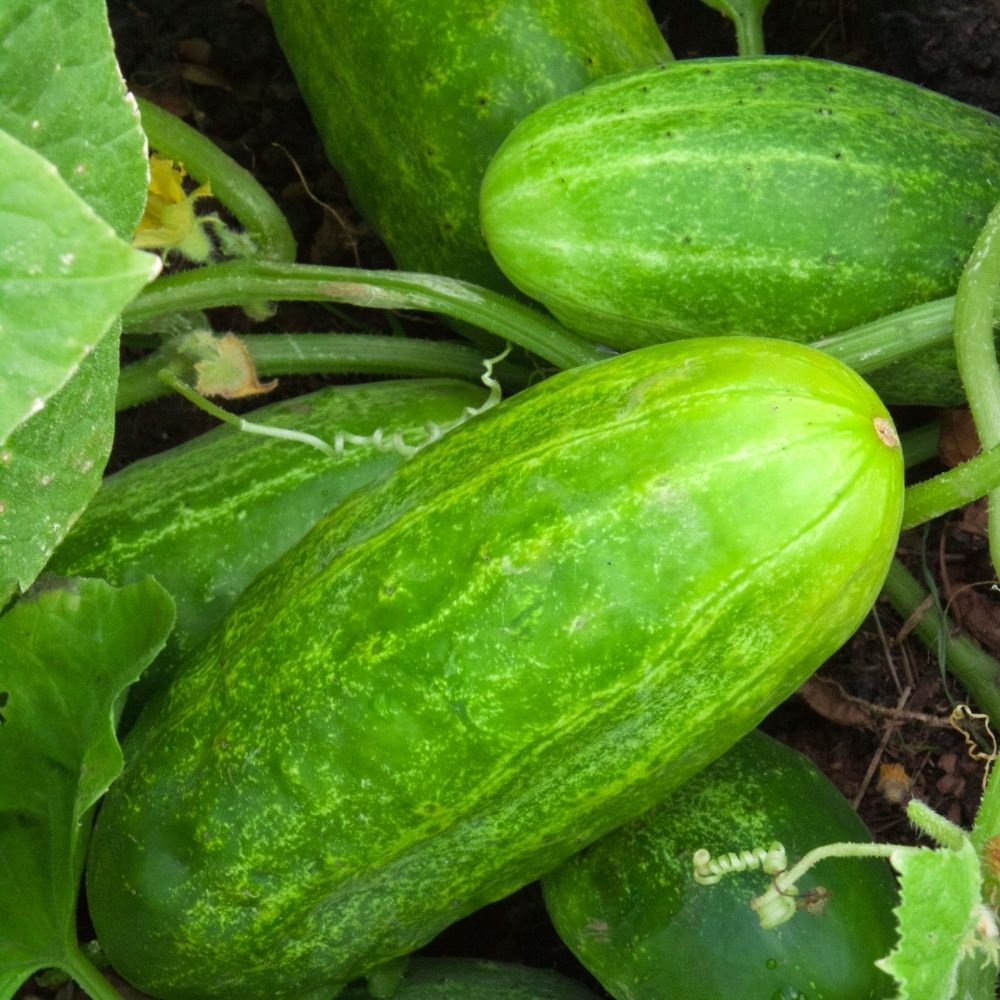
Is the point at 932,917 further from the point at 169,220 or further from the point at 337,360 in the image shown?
the point at 169,220

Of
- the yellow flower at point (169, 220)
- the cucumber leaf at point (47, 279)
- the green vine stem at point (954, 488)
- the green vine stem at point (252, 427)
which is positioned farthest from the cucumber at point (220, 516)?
the cucumber leaf at point (47, 279)

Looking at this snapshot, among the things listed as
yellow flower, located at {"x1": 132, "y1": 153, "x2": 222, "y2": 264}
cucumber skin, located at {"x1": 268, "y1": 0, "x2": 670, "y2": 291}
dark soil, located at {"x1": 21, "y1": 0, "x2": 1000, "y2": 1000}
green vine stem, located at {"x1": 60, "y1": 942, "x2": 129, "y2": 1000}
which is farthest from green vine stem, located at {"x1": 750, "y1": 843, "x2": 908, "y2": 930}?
yellow flower, located at {"x1": 132, "y1": 153, "x2": 222, "y2": 264}

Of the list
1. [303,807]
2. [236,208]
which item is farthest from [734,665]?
[236,208]

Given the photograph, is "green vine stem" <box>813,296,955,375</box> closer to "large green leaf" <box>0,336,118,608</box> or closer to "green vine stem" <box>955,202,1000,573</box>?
"green vine stem" <box>955,202,1000,573</box>

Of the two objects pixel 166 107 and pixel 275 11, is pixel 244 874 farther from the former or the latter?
pixel 166 107

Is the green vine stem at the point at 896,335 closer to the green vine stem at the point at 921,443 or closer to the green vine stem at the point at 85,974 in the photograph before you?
the green vine stem at the point at 921,443

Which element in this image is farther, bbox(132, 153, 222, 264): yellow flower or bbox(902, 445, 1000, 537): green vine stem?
bbox(132, 153, 222, 264): yellow flower
